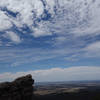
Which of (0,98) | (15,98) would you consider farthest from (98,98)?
(0,98)

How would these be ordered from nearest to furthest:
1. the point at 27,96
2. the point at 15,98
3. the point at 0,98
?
1. the point at 0,98
2. the point at 15,98
3. the point at 27,96

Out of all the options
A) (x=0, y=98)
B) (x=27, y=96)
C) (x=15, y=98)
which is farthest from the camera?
(x=27, y=96)

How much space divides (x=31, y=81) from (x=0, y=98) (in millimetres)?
14561

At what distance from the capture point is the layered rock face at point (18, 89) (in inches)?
1998

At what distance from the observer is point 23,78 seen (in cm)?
5847

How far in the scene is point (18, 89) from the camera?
5519 centimetres

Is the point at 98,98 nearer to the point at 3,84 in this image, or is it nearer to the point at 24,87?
the point at 24,87

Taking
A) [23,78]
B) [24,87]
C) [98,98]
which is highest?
[23,78]

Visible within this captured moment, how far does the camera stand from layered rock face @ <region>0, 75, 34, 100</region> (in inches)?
1998

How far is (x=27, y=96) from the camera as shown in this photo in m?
56.4

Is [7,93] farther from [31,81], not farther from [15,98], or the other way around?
[31,81]

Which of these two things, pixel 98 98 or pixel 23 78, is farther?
pixel 23 78

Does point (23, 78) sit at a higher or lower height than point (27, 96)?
higher

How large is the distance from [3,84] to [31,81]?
12.2m
